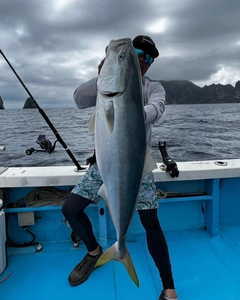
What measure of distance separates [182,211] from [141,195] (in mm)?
1502

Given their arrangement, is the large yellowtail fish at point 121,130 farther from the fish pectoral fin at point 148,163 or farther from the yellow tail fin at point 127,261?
the yellow tail fin at point 127,261

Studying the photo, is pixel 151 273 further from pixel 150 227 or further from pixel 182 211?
pixel 182 211

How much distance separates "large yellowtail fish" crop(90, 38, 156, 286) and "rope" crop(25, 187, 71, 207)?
1.56m

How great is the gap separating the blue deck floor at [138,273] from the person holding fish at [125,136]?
399 millimetres

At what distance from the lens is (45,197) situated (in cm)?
339

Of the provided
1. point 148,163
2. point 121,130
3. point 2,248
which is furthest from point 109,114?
point 2,248

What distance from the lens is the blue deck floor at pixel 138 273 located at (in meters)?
2.59

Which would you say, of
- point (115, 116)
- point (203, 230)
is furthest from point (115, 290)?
point (115, 116)

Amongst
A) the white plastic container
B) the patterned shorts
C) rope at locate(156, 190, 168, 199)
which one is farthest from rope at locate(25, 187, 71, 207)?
rope at locate(156, 190, 168, 199)

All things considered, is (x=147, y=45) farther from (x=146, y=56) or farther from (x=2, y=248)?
(x=2, y=248)

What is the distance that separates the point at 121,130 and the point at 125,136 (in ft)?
0.16

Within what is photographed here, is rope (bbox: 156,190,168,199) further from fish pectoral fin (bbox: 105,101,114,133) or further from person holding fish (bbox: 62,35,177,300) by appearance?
fish pectoral fin (bbox: 105,101,114,133)

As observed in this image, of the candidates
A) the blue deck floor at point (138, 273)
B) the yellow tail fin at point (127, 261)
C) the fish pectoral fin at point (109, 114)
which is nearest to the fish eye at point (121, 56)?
the fish pectoral fin at point (109, 114)

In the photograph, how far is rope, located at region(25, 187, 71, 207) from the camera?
3.34 metres
